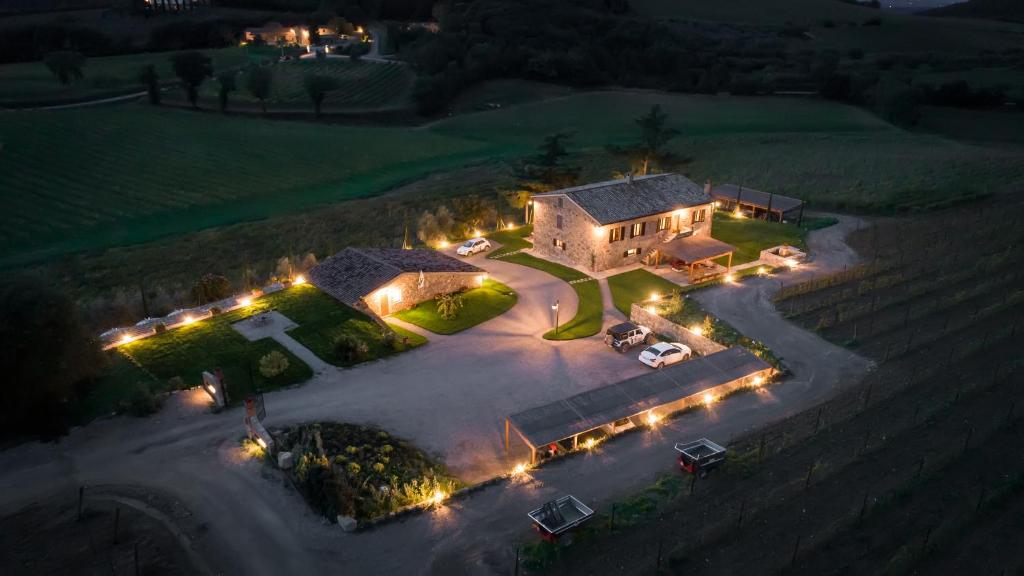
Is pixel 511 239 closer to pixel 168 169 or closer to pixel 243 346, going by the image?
pixel 243 346

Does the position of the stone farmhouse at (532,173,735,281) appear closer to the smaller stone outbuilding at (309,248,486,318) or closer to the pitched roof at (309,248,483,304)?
the smaller stone outbuilding at (309,248,486,318)

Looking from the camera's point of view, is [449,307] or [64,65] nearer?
[449,307]

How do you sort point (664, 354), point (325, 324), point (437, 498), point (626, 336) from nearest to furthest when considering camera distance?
point (437, 498)
point (664, 354)
point (626, 336)
point (325, 324)

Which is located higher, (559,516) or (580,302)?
(559,516)

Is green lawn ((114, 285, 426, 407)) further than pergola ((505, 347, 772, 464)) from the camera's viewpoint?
Yes

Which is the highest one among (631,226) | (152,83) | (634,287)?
(152,83)

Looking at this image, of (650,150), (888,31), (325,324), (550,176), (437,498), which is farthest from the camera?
(888,31)

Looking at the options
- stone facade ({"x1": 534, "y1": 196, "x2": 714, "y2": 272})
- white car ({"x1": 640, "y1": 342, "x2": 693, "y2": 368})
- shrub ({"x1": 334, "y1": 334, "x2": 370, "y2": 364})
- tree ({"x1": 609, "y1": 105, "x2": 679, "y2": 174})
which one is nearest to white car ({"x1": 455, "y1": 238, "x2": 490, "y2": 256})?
stone facade ({"x1": 534, "y1": 196, "x2": 714, "y2": 272})

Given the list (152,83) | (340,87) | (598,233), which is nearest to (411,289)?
(598,233)
